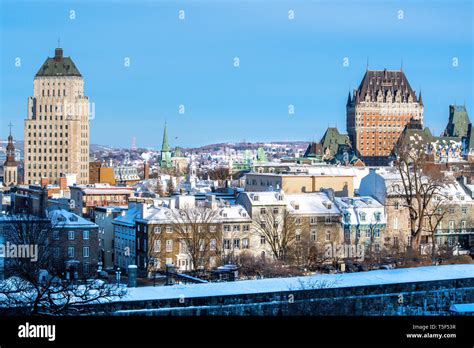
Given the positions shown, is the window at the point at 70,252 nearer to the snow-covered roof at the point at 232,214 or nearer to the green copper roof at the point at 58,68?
the snow-covered roof at the point at 232,214

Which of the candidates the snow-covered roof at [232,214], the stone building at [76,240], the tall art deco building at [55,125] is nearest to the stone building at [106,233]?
the stone building at [76,240]

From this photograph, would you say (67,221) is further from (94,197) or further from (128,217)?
(94,197)

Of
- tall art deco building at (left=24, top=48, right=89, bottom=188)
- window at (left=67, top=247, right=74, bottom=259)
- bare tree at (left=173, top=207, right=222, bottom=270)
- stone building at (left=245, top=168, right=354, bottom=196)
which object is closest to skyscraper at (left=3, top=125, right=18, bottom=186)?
tall art deco building at (left=24, top=48, right=89, bottom=188)

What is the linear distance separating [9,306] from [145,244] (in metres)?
29.8

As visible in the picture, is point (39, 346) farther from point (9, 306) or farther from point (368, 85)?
point (368, 85)

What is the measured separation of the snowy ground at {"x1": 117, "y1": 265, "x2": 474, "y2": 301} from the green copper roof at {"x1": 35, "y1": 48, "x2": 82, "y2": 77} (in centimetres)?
10290

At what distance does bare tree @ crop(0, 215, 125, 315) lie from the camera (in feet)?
72.3

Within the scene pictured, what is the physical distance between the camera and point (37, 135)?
132 meters

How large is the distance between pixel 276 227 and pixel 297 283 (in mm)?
24441

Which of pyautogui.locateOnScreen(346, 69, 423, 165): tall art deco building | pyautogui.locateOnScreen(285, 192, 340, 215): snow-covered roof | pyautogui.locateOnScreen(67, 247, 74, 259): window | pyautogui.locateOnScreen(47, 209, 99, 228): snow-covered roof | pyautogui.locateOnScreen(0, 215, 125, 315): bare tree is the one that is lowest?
pyautogui.locateOnScreen(67, 247, 74, 259): window

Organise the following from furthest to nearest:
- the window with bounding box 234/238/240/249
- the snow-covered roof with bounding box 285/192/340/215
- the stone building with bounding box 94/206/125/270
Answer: the snow-covered roof with bounding box 285/192/340/215, the stone building with bounding box 94/206/125/270, the window with bounding box 234/238/240/249

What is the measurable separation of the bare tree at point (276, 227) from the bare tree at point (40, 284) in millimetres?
9501

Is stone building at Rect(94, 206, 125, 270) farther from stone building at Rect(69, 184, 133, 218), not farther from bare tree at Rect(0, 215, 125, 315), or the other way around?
stone building at Rect(69, 184, 133, 218)

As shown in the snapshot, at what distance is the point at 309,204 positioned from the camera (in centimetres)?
5738
